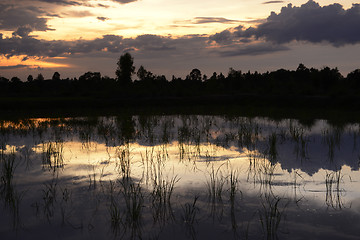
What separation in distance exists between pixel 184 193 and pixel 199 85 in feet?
250

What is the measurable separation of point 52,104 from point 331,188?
36.0 metres

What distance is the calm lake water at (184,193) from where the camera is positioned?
5688 mm

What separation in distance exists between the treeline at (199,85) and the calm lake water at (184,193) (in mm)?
28780

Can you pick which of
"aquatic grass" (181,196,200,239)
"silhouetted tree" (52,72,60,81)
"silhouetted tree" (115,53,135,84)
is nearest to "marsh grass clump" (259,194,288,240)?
"aquatic grass" (181,196,200,239)

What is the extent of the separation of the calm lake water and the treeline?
94.4 feet

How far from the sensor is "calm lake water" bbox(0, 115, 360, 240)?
224 inches

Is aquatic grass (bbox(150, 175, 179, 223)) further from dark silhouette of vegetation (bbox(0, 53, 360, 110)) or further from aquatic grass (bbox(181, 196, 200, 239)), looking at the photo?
dark silhouette of vegetation (bbox(0, 53, 360, 110))

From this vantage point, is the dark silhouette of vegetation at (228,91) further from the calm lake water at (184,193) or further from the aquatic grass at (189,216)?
the aquatic grass at (189,216)

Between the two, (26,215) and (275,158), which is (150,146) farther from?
(26,215)

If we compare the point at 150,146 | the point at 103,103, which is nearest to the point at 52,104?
the point at 103,103

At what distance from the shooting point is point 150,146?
45.5 feet

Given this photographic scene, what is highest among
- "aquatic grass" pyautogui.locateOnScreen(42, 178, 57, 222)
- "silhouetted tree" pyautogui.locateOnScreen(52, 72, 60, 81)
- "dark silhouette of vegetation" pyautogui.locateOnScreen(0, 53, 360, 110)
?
"silhouetted tree" pyautogui.locateOnScreen(52, 72, 60, 81)

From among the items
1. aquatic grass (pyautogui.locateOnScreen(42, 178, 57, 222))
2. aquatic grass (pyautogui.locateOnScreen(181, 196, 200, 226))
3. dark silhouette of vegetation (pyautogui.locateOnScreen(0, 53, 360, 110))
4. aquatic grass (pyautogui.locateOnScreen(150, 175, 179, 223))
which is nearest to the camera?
aquatic grass (pyautogui.locateOnScreen(181, 196, 200, 226))

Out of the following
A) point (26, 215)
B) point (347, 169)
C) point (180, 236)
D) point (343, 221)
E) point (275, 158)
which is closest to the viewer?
point (180, 236)
